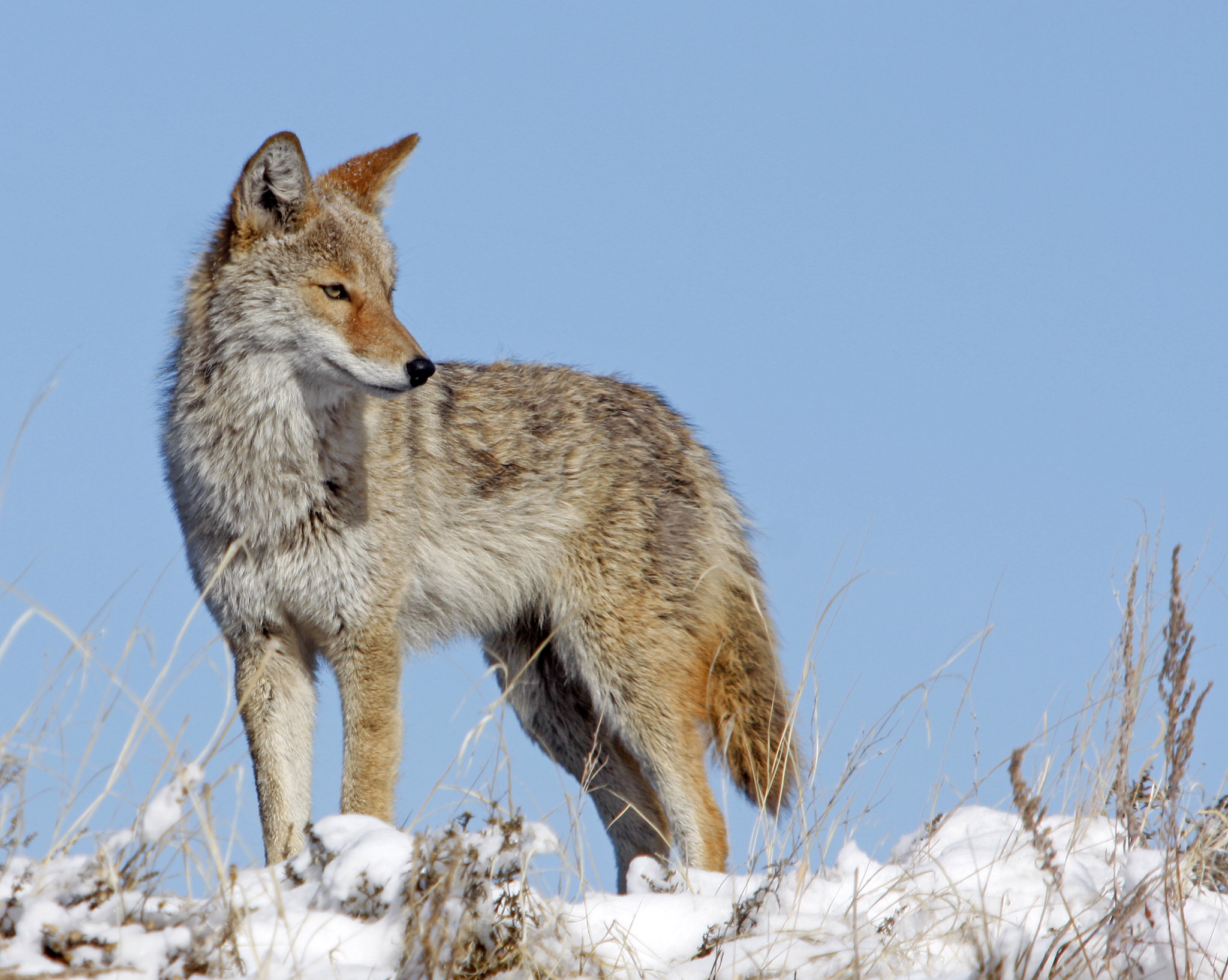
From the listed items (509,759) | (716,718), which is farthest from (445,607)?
(509,759)

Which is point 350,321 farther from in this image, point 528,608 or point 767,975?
point 767,975

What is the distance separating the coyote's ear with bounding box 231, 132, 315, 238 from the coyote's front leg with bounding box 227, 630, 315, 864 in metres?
1.67

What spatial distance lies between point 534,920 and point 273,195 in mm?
3297

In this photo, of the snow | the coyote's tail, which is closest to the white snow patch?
the snow

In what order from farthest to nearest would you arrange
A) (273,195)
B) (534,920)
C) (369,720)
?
(273,195)
(369,720)
(534,920)

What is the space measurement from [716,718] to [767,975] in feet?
9.51

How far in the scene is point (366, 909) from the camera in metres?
2.96

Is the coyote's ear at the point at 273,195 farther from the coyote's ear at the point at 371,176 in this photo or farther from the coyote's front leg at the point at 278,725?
the coyote's front leg at the point at 278,725

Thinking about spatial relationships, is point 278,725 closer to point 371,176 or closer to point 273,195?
point 273,195

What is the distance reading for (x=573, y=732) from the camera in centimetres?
609

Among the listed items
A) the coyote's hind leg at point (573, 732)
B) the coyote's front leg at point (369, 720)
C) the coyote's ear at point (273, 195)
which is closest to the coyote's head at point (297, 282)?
the coyote's ear at point (273, 195)

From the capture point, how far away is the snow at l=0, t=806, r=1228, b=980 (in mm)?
2666

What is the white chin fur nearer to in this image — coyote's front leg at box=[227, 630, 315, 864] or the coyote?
the coyote

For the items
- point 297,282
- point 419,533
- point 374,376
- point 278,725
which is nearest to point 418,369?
point 374,376
